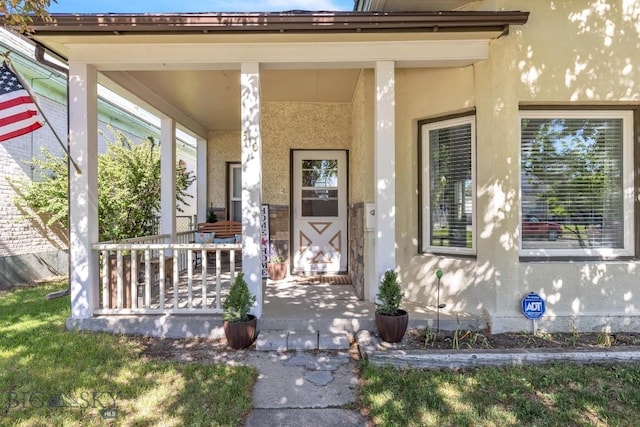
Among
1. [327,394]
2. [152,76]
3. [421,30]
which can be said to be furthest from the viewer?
[152,76]

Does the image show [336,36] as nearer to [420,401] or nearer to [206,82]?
[206,82]

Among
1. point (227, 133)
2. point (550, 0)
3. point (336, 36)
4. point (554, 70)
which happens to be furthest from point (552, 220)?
point (227, 133)

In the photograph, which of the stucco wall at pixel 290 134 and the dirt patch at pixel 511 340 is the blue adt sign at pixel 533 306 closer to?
the dirt patch at pixel 511 340

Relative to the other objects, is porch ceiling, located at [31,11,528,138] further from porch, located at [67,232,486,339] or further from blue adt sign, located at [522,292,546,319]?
blue adt sign, located at [522,292,546,319]

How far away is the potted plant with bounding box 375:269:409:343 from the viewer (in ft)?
11.7

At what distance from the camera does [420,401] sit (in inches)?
104

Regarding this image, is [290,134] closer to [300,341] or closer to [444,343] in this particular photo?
[300,341]

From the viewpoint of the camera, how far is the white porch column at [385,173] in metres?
3.90

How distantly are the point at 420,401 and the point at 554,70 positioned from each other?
11.9ft

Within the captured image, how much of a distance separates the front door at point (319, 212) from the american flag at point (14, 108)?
3702 mm

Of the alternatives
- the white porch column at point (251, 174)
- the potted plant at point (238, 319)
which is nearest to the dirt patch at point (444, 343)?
the potted plant at point (238, 319)

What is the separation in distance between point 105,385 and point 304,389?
5.08 feet

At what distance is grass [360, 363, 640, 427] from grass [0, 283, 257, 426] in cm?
105

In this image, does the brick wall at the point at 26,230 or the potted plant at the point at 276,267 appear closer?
the potted plant at the point at 276,267
